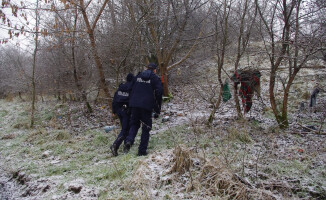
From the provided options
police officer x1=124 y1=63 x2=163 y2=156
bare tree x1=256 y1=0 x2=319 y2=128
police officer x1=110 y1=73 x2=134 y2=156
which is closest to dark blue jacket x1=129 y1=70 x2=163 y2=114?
police officer x1=124 y1=63 x2=163 y2=156

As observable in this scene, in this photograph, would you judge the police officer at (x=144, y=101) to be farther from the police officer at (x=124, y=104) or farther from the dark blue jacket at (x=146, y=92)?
the police officer at (x=124, y=104)

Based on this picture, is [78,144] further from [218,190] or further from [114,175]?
[218,190]

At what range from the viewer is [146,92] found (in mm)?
4547

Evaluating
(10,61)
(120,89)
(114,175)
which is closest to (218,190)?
(114,175)

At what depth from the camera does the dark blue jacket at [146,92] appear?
451 centimetres

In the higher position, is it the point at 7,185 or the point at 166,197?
the point at 166,197

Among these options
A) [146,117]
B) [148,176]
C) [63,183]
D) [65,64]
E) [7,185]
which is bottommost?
[7,185]

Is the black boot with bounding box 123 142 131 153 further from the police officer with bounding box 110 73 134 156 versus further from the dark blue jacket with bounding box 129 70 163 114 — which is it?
the dark blue jacket with bounding box 129 70 163 114

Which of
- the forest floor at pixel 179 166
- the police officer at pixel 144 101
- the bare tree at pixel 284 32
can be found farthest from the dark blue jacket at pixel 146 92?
the bare tree at pixel 284 32

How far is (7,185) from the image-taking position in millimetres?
4273

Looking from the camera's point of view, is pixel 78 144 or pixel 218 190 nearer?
pixel 218 190

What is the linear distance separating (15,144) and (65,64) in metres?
5.42

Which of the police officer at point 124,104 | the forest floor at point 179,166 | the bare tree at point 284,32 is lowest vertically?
the forest floor at point 179,166

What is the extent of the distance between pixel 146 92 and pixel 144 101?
184mm
